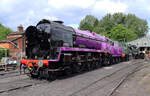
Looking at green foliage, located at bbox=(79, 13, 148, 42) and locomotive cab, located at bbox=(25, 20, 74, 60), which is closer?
locomotive cab, located at bbox=(25, 20, 74, 60)

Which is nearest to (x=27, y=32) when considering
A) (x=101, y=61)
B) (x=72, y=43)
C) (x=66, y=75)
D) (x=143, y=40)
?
(x=72, y=43)

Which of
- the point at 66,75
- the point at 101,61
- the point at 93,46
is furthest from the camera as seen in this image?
the point at 101,61

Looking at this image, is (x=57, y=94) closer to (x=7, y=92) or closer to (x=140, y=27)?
(x=7, y=92)

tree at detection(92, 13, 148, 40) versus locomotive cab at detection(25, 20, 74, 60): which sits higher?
tree at detection(92, 13, 148, 40)

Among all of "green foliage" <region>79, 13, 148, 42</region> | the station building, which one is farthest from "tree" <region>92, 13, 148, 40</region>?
the station building

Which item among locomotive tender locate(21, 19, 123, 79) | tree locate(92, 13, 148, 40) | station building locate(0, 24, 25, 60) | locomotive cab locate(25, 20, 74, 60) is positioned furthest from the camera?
tree locate(92, 13, 148, 40)

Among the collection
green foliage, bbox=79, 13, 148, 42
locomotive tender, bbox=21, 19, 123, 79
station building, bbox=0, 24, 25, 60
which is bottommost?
locomotive tender, bbox=21, 19, 123, 79

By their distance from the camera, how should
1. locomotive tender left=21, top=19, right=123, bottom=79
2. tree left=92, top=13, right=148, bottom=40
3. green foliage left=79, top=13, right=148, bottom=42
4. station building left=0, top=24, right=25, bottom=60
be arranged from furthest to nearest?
tree left=92, top=13, right=148, bottom=40
green foliage left=79, top=13, right=148, bottom=42
station building left=0, top=24, right=25, bottom=60
locomotive tender left=21, top=19, right=123, bottom=79

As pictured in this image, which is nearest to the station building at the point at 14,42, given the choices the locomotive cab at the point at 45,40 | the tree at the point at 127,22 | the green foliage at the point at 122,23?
the locomotive cab at the point at 45,40

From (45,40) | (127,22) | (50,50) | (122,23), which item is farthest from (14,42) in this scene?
(127,22)

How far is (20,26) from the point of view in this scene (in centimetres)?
4269

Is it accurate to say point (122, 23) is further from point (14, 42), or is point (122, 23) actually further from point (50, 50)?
point (50, 50)

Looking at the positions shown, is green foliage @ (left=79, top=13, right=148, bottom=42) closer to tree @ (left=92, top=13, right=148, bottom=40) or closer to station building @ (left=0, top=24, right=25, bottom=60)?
tree @ (left=92, top=13, right=148, bottom=40)

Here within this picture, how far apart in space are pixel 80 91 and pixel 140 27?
263 ft
